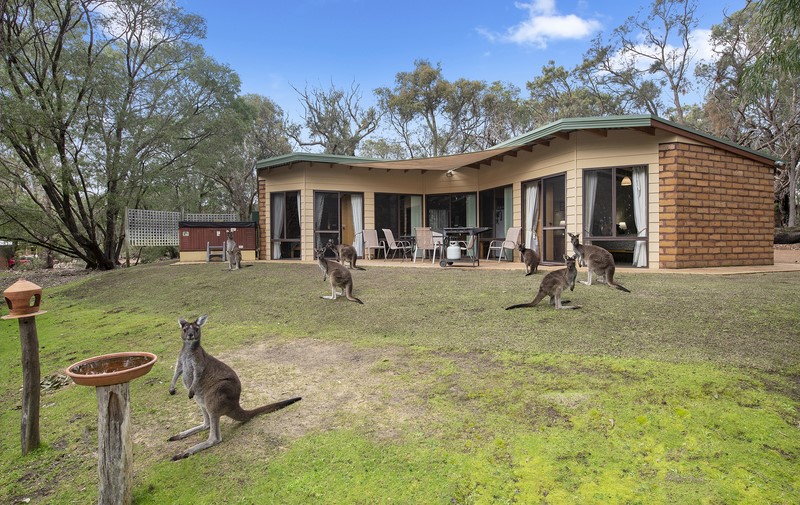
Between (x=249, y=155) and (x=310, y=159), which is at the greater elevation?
(x=249, y=155)

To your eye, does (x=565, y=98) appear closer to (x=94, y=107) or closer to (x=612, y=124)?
(x=612, y=124)

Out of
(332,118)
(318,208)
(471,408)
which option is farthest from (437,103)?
(471,408)

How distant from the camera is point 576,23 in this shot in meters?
22.2

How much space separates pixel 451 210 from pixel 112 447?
12218 mm

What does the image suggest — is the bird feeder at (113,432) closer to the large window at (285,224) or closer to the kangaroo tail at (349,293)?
the kangaroo tail at (349,293)

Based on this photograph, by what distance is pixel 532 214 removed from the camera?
10.3 metres

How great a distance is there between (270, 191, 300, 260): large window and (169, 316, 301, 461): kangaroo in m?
10.1

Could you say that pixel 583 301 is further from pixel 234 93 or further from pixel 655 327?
pixel 234 93

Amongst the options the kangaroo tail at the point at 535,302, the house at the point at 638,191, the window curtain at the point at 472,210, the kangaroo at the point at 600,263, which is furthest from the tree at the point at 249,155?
the kangaroo tail at the point at 535,302

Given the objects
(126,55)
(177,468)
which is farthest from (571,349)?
(126,55)

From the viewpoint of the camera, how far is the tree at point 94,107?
464 inches

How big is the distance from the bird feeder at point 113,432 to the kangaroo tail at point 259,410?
61 centimetres

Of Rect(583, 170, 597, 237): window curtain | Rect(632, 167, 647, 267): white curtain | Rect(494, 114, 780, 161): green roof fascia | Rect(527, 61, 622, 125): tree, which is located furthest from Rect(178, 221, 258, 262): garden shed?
Rect(527, 61, 622, 125): tree

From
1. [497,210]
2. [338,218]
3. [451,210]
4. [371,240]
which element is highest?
[451,210]
